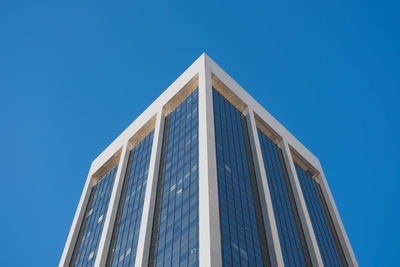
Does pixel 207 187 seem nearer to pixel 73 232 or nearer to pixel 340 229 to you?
pixel 73 232

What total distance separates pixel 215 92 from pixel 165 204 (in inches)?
1147

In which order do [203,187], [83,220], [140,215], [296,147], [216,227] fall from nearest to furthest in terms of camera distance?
[216,227] → [203,187] → [140,215] → [83,220] → [296,147]

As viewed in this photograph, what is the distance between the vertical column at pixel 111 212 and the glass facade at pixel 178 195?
40.6 ft

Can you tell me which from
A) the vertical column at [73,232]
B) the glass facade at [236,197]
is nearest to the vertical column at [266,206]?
the glass facade at [236,197]

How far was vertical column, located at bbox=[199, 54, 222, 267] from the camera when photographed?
2040 inches

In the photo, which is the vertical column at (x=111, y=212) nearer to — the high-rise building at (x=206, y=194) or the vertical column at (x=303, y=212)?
the high-rise building at (x=206, y=194)

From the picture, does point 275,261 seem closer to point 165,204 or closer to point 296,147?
point 165,204

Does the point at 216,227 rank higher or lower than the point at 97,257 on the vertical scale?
lower

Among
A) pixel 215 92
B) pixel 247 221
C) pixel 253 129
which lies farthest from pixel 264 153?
pixel 247 221

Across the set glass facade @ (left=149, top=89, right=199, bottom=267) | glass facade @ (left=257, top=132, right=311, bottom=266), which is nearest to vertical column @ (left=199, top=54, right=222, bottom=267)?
glass facade @ (left=149, top=89, right=199, bottom=267)

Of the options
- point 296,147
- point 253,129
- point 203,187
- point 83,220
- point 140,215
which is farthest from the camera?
point 296,147

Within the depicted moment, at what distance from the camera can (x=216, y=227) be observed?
55.4 meters

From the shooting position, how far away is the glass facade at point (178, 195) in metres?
57.8

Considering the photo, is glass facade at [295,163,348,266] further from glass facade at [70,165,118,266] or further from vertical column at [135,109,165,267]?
glass facade at [70,165,118,266]
